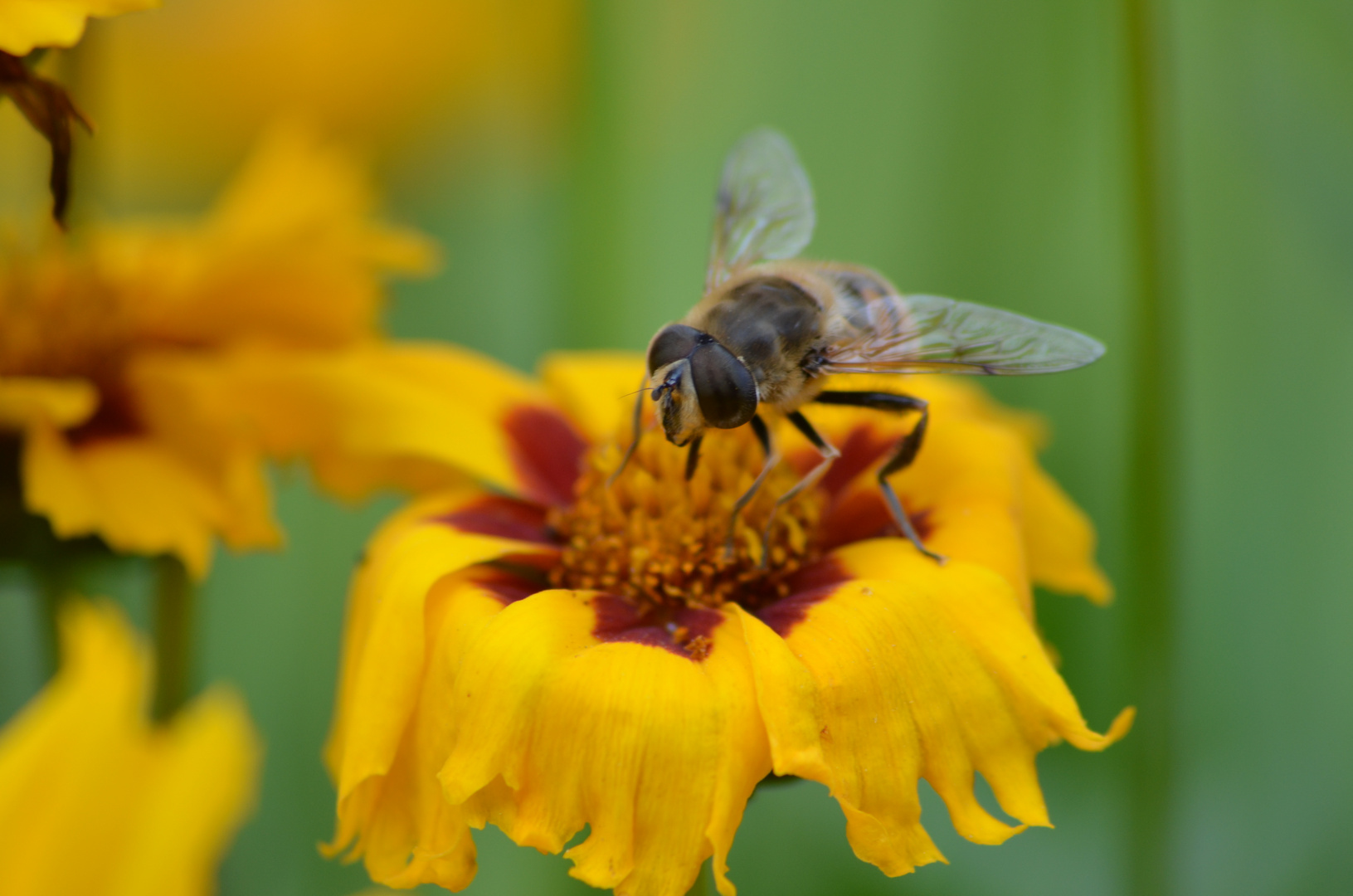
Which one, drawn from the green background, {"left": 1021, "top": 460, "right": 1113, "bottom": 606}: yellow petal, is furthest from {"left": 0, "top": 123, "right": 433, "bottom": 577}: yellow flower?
{"left": 1021, "top": 460, "right": 1113, "bottom": 606}: yellow petal

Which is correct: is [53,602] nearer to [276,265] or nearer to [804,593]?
[276,265]

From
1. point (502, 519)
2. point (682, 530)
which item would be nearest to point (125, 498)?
point (502, 519)

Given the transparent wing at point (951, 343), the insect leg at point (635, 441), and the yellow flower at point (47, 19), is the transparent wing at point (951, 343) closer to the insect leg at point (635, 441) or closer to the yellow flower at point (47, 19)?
the insect leg at point (635, 441)

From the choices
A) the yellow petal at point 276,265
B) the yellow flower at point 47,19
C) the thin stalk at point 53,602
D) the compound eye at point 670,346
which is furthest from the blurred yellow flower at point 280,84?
the yellow flower at point 47,19

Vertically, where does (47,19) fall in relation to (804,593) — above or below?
above

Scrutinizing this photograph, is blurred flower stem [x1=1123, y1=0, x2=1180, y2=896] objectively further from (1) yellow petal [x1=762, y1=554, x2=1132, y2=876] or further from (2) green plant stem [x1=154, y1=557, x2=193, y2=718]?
(2) green plant stem [x1=154, y1=557, x2=193, y2=718]
